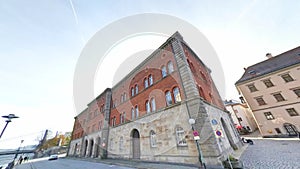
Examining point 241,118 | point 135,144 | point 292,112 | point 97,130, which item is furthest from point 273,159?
point 241,118

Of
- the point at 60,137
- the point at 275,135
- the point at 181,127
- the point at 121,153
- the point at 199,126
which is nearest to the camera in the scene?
the point at 199,126

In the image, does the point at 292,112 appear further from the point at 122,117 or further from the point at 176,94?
the point at 122,117

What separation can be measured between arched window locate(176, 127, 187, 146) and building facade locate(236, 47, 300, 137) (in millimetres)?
22464

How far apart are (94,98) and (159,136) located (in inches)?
913

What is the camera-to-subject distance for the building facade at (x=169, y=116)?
9523 mm

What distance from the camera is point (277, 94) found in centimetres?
2205

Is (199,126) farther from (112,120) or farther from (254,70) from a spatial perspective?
(254,70)

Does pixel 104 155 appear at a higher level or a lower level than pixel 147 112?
lower

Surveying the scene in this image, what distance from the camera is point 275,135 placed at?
70.2 ft

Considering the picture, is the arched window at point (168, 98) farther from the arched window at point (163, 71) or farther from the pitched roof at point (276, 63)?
the pitched roof at point (276, 63)

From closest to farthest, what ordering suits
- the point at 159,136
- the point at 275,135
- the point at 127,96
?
1. the point at 159,136
2. the point at 127,96
3. the point at 275,135

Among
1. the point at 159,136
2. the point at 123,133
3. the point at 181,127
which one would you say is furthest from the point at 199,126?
the point at 123,133

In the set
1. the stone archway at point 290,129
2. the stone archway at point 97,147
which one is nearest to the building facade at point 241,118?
the stone archway at point 290,129

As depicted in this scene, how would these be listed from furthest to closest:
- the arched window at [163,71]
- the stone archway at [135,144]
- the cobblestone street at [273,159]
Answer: the stone archway at [135,144]
the arched window at [163,71]
the cobblestone street at [273,159]
